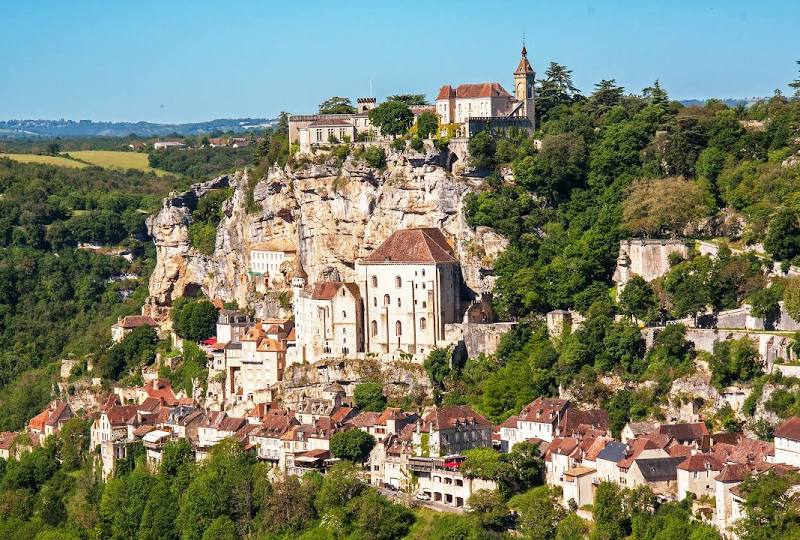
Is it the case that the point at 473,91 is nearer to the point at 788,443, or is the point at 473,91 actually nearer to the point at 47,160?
the point at 788,443

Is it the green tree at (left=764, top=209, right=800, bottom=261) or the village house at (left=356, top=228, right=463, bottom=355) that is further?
the village house at (left=356, top=228, right=463, bottom=355)

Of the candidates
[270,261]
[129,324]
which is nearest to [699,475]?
[270,261]

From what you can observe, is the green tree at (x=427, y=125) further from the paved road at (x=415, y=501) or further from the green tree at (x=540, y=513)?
the green tree at (x=540, y=513)

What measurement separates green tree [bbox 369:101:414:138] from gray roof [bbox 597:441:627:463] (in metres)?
28.7

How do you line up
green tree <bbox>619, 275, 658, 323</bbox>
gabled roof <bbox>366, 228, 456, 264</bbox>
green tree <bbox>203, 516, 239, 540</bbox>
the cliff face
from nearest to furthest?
green tree <bbox>203, 516, 239, 540</bbox>, green tree <bbox>619, 275, 658, 323</bbox>, gabled roof <bbox>366, 228, 456, 264</bbox>, the cliff face

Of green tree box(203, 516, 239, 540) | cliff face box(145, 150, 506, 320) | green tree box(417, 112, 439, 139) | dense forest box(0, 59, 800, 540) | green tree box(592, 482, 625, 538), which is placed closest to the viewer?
green tree box(592, 482, 625, 538)

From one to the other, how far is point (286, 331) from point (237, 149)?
9262cm

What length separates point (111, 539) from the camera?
3027 inches

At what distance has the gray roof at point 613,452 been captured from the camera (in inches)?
2415

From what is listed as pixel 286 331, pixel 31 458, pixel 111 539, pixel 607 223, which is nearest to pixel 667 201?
pixel 607 223

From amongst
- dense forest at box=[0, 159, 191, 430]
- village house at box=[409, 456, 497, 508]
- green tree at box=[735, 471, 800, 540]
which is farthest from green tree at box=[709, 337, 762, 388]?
dense forest at box=[0, 159, 191, 430]

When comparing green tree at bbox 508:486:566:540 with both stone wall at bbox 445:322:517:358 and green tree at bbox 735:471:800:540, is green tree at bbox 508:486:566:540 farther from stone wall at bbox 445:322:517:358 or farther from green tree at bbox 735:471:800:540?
stone wall at bbox 445:322:517:358

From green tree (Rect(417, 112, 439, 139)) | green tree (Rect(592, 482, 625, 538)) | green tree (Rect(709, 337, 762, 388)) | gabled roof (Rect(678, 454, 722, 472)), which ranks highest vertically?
green tree (Rect(417, 112, 439, 139))

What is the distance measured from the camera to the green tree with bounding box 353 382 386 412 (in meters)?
76.3
